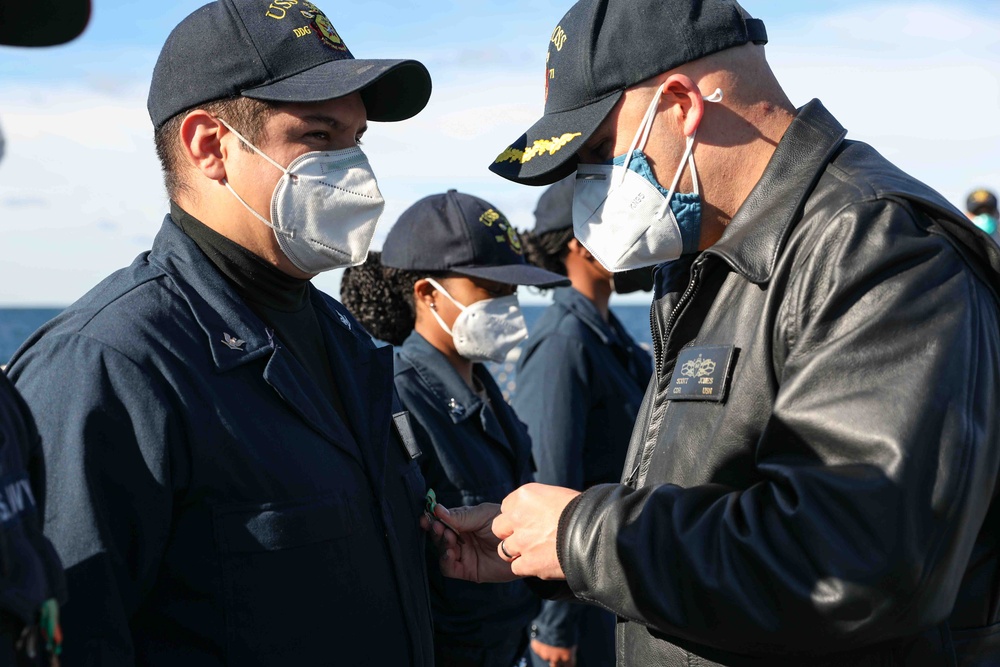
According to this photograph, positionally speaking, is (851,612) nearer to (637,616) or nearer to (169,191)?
(637,616)

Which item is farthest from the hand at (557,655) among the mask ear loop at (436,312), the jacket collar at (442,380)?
the mask ear loop at (436,312)

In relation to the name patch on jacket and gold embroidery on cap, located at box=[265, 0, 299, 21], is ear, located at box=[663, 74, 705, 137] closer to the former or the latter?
the name patch on jacket

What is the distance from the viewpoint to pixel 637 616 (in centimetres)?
198

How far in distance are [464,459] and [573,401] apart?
3.65 feet

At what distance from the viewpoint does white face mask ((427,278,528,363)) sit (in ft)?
14.3

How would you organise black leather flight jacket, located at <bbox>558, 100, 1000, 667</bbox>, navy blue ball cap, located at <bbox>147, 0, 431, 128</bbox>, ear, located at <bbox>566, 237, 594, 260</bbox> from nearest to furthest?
black leather flight jacket, located at <bbox>558, 100, 1000, 667</bbox>, navy blue ball cap, located at <bbox>147, 0, 431, 128</bbox>, ear, located at <bbox>566, 237, 594, 260</bbox>

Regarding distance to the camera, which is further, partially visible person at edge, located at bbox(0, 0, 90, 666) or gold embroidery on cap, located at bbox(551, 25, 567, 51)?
gold embroidery on cap, located at bbox(551, 25, 567, 51)

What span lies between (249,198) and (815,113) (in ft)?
4.98

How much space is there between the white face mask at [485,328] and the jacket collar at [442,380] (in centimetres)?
13

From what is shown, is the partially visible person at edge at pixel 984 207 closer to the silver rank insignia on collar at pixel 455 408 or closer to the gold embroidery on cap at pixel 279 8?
the silver rank insignia on collar at pixel 455 408

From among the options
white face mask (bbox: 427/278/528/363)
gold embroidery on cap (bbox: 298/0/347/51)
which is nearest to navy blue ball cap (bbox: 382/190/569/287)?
white face mask (bbox: 427/278/528/363)

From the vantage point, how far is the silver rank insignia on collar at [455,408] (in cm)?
405

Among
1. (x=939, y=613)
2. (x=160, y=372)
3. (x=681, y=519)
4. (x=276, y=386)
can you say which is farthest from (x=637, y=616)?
(x=160, y=372)

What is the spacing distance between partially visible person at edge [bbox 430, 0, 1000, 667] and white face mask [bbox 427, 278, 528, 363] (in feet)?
5.90
